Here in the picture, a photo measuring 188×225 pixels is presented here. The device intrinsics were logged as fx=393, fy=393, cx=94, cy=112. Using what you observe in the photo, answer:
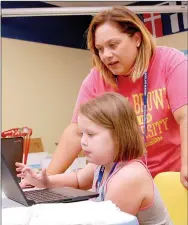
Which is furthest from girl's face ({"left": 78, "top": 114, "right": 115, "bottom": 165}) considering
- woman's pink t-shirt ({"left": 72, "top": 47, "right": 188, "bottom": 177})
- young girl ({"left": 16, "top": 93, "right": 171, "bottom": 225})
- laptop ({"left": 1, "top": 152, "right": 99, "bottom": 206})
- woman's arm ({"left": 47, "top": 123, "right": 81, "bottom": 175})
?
woman's arm ({"left": 47, "top": 123, "right": 81, "bottom": 175})

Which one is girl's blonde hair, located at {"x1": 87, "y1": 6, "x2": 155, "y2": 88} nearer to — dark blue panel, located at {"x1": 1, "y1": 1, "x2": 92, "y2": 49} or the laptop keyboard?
the laptop keyboard

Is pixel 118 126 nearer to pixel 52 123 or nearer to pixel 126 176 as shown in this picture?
pixel 126 176

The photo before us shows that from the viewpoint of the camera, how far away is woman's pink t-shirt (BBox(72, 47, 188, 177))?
1.47 metres

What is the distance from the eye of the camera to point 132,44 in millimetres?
1530

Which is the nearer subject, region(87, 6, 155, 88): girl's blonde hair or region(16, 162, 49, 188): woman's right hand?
region(16, 162, 49, 188): woman's right hand

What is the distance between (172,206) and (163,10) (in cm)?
90

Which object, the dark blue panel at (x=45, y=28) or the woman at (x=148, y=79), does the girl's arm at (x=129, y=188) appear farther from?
the dark blue panel at (x=45, y=28)

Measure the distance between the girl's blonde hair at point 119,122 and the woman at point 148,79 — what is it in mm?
380

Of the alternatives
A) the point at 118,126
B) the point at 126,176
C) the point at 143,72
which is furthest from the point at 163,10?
the point at 126,176

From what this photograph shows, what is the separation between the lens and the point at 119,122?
106cm

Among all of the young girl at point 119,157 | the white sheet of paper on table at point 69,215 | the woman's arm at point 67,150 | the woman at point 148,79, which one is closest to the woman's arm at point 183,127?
the woman at point 148,79

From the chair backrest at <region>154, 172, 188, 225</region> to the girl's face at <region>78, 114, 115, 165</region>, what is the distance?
30cm

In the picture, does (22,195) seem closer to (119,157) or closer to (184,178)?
(119,157)

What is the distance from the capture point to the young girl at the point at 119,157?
3.13ft
